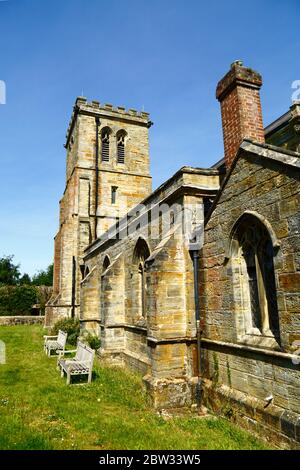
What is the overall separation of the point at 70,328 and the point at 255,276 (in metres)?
13.9

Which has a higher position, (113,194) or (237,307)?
(113,194)

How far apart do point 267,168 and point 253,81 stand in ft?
11.0

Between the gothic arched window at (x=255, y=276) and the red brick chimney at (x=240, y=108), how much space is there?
7.37 ft

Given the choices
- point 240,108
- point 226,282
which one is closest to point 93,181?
point 240,108

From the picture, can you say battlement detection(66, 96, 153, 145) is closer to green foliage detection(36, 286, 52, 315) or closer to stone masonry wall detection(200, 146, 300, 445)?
green foliage detection(36, 286, 52, 315)

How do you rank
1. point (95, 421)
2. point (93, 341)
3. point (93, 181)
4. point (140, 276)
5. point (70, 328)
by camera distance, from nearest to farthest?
point (95, 421) → point (140, 276) → point (93, 341) → point (70, 328) → point (93, 181)

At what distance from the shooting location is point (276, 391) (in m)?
4.94

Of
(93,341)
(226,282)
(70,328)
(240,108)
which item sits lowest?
(93,341)

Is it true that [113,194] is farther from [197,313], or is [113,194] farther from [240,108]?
[197,313]

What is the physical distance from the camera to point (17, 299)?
32719 millimetres

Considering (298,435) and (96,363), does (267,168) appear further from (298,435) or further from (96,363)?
(96,363)

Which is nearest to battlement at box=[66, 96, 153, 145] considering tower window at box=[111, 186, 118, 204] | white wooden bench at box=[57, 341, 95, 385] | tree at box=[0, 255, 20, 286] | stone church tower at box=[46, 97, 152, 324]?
stone church tower at box=[46, 97, 152, 324]

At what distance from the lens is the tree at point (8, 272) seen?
5438 cm

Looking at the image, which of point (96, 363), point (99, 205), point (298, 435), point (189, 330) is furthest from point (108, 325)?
point (99, 205)
